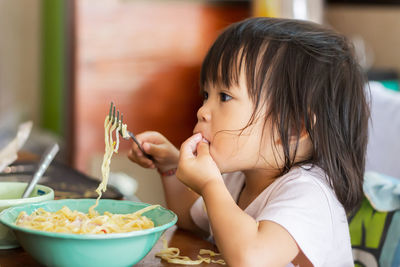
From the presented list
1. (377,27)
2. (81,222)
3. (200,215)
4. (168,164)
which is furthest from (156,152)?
(377,27)

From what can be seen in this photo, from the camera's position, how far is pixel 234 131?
3.63 feet

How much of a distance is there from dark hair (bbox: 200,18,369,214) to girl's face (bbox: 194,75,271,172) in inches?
0.8

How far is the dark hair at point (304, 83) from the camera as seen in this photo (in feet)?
3.66

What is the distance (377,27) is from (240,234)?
3360 mm

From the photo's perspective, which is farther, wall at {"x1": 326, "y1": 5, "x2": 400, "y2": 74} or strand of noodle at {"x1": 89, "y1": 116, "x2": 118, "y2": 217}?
wall at {"x1": 326, "y1": 5, "x2": 400, "y2": 74}

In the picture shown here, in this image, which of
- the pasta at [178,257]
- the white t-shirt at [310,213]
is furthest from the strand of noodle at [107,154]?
the white t-shirt at [310,213]

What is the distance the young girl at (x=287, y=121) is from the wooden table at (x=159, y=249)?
0.07 metres

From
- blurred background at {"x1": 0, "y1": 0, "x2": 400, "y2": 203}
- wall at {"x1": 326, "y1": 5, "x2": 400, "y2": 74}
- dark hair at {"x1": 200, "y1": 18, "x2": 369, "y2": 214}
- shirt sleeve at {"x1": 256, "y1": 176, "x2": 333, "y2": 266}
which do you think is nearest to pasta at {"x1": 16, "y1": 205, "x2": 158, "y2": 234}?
shirt sleeve at {"x1": 256, "y1": 176, "x2": 333, "y2": 266}

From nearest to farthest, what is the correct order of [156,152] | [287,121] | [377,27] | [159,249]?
1. [159,249]
2. [287,121]
3. [156,152]
4. [377,27]

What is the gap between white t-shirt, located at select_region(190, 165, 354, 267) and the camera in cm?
96

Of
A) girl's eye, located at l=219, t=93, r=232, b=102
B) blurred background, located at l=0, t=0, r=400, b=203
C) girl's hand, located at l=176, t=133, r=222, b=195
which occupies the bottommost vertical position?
blurred background, located at l=0, t=0, r=400, b=203

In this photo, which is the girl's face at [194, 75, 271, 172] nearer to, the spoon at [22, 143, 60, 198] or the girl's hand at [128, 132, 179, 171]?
the girl's hand at [128, 132, 179, 171]

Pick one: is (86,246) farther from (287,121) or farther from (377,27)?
(377,27)

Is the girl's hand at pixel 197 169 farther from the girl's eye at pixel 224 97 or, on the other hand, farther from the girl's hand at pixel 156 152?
the girl's hand at pixel 156 152
